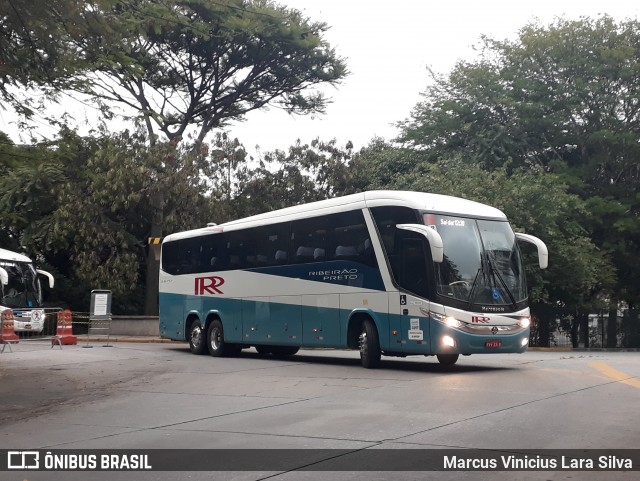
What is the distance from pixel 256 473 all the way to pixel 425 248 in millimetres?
9580

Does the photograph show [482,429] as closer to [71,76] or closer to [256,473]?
[256,473]

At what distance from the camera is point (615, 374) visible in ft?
52.6

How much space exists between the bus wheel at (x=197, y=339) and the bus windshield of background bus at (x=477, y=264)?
384 inches

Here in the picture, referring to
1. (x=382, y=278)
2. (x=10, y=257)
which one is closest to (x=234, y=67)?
(x=10, y=257)

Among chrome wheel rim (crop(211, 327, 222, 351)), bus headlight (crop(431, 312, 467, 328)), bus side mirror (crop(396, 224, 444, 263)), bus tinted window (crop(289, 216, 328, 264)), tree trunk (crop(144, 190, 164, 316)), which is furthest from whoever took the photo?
tree trunk (crop(144, 190, 164, 316))

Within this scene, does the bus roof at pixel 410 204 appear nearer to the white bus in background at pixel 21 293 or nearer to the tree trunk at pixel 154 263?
Result: the tree trunk at pixel 154 263

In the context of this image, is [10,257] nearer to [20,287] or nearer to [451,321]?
[20,287]

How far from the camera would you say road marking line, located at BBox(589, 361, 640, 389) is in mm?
14461

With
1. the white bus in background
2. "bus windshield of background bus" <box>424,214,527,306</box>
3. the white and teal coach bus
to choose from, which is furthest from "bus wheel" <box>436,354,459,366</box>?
the white bus in background

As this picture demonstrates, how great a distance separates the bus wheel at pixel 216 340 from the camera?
2345 centimetres

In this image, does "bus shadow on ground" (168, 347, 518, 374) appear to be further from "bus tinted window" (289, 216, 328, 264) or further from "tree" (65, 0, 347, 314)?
"tree" (65, 0, 347, 314)

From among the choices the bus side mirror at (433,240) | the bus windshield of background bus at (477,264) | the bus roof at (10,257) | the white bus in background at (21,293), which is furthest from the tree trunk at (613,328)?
the bus side mirror at (433,240)

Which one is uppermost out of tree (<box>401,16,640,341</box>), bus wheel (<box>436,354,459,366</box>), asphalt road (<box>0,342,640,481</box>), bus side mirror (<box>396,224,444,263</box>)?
tree (<box>401,16,640,341</box>)

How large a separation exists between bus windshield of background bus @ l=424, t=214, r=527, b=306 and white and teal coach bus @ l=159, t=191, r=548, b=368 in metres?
0.02
